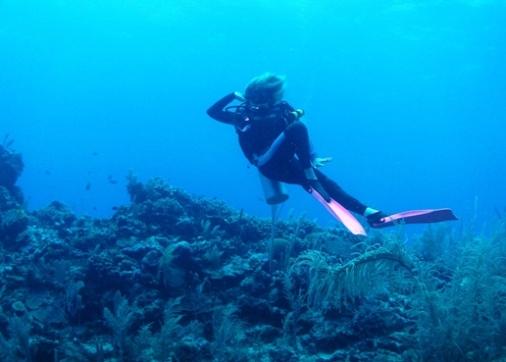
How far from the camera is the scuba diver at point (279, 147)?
8492mm

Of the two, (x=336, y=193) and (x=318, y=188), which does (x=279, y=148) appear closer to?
(x=318, y=188)

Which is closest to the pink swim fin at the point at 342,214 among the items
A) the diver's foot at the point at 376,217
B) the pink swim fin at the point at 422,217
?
the diver's foot at the point at 376,217

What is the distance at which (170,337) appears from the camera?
19.5 feet

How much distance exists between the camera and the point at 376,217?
8461 mm

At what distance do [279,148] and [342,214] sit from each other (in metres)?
1.68

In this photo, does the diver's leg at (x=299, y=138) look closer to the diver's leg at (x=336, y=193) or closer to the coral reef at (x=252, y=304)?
the diver's leg at (x=336, y=193)

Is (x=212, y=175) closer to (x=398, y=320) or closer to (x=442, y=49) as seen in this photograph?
(x=442, y=49)

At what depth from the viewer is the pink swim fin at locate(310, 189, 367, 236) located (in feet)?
27.4

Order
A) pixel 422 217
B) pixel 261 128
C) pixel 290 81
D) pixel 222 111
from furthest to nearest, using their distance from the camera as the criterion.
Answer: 1. pixel 290 81
2. pixel 222 111
3. pixel 261 128
4. pixel 422 217

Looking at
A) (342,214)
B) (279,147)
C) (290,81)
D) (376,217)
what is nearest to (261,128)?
(279,147)

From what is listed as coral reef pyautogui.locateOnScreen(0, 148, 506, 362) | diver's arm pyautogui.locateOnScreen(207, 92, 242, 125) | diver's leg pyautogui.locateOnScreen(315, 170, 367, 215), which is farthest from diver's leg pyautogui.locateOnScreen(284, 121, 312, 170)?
coral reef pyautogui.locateOnScreen(0, 148, 506, 362)

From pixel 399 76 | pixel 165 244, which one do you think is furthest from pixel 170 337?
pixel 399 76

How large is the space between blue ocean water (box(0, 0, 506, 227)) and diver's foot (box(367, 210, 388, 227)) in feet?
5.03

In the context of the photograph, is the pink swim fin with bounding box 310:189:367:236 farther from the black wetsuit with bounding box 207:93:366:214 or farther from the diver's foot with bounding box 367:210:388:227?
the diver's foot with bounding box 367:210:388:227
